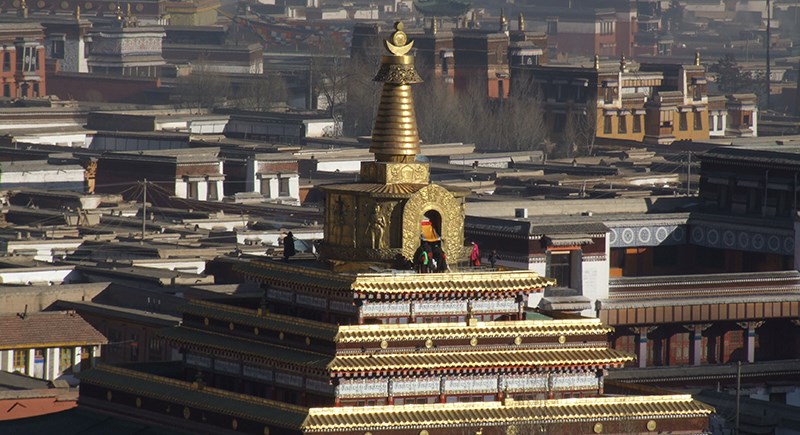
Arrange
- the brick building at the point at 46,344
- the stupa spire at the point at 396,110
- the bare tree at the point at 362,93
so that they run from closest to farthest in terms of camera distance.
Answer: the stupa spire at the point at 396,110 < the brick building at the point at 46,344 < the bare tree at the point at 362,93

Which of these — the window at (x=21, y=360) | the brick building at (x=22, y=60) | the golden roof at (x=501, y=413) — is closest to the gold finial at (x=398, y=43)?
the golden roof at (x=501, y=413)

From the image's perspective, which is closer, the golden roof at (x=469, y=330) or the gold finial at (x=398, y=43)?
the golden roof at (x=469, y=330)

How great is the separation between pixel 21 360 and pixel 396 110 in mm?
22899

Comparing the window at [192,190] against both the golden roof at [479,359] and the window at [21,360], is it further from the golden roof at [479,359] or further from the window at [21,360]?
the golden roof at [479,359]

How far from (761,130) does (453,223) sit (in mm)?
126780

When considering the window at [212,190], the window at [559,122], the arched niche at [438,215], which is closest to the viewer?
the arched niche at [438,215]

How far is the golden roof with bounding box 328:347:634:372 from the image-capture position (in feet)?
189

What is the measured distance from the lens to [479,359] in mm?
59188

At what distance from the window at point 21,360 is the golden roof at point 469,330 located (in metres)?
24.0

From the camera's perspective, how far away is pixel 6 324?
80438 mm

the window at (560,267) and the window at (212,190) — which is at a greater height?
the window at (560,267)

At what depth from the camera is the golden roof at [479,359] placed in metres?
57.7

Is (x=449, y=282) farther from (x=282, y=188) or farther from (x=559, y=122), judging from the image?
(x=559, y=122)

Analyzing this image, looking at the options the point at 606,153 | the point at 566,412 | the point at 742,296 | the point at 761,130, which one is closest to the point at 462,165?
the point at 606,153
